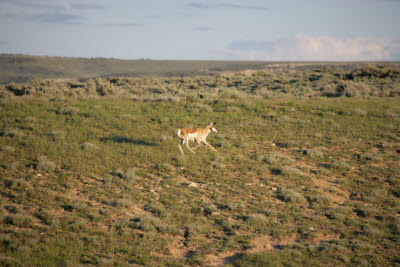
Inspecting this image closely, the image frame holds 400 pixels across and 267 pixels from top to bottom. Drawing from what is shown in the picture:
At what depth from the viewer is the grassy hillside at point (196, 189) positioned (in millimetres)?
8211

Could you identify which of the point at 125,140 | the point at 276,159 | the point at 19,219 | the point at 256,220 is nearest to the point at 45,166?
the point at 19,219

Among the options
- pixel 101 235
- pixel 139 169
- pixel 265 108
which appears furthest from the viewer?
pixel 265 108

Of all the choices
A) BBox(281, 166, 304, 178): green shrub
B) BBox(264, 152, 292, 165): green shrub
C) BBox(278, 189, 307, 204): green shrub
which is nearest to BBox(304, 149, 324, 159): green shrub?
BBox(264, 152, 292, 165): green shrub

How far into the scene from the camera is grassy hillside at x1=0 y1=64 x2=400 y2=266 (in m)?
8.21

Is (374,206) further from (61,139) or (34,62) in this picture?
(34,62)

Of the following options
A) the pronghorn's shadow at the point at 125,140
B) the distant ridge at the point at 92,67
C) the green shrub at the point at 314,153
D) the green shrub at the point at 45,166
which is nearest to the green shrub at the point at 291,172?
the green shrub at the point at 314,153

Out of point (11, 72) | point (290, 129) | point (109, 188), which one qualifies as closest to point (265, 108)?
point (290, 129)

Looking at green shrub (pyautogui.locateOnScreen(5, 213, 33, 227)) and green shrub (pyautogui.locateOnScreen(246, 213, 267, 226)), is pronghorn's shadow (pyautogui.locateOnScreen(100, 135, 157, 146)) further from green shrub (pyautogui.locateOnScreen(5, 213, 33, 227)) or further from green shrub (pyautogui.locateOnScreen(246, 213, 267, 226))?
green shrub (pyautogui.locateOnScreen(246, 213, 267, 226))

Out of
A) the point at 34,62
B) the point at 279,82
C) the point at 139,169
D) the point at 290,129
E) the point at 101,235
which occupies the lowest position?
the point at 101,235

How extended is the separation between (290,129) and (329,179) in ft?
23.2

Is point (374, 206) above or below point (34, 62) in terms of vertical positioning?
below

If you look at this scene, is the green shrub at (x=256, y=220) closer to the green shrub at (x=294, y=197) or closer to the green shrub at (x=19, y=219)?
the green shrub at (x=294, y=197)

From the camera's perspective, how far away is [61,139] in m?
16.0

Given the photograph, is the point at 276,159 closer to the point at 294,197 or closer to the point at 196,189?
the point at 294,197
